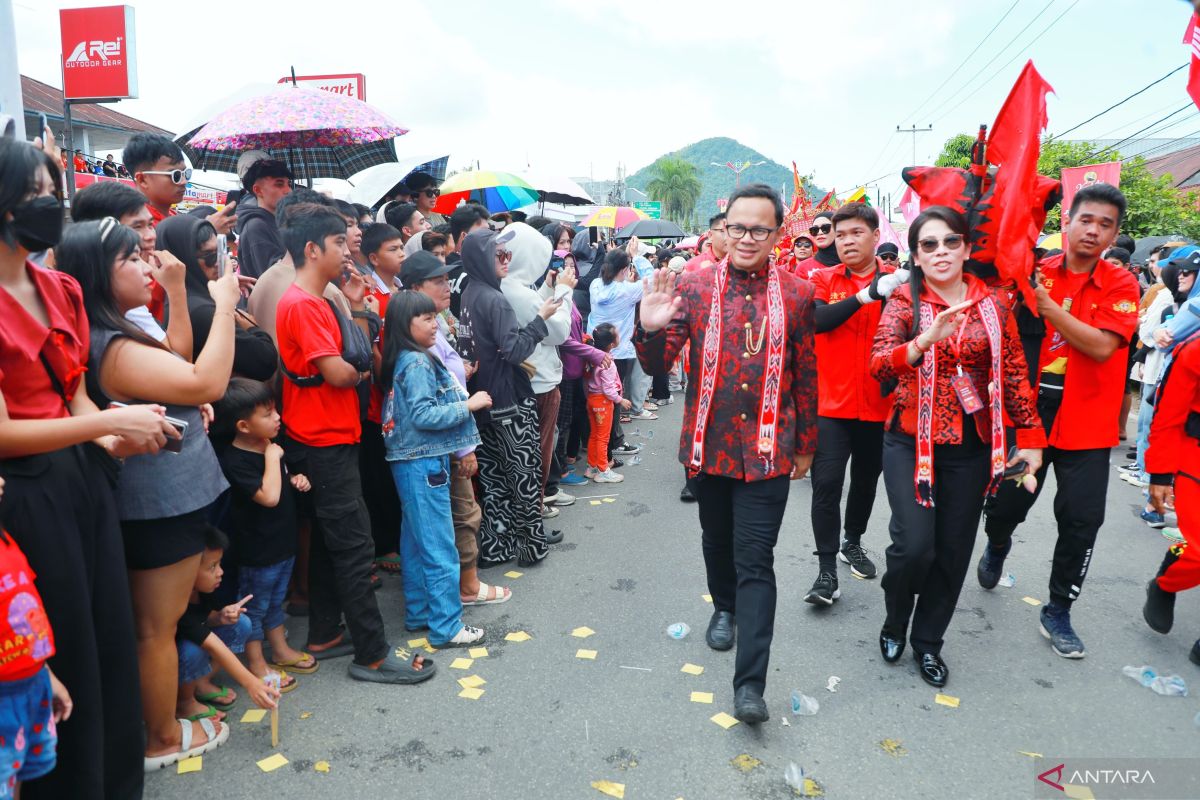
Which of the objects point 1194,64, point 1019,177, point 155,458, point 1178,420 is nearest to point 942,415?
point 1019,177

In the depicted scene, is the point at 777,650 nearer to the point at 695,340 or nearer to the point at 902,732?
the point at 902,732

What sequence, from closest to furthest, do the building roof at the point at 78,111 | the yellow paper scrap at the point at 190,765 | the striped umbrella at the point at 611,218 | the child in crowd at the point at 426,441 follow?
the yellow paper scrap at the point at 190,765, the child in crowd at the point at 426,441, the striped umbrella at the point at 611,218, the building roof at the point at 78,111

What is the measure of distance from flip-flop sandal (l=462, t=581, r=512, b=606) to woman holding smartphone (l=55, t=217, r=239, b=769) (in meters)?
1.53

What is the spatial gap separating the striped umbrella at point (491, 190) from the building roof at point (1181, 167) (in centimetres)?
3458

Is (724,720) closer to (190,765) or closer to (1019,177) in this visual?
(190,765)

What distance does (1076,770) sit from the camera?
292 cm

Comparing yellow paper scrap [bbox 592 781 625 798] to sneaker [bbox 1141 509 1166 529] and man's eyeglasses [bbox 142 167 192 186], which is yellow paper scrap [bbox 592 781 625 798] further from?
sneaker [bbox 1141 509 1166 529]

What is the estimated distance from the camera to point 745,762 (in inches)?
115

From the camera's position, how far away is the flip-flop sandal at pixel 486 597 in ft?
14.3

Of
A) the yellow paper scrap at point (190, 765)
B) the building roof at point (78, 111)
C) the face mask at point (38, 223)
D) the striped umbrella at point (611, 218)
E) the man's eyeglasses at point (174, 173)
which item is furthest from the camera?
the building roof at point (78, 111)

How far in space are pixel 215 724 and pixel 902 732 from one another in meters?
2.72

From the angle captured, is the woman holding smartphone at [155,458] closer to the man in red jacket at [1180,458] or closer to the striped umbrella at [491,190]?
the man in red jacket at [1180,458]

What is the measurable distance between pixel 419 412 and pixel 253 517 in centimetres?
86

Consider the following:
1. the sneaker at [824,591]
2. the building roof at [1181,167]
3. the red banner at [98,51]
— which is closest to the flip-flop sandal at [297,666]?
the sneaker at [824,591]
